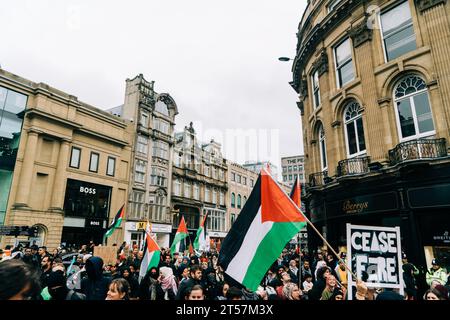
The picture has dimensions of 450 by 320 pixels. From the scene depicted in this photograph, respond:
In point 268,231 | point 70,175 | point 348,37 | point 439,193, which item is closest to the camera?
point 268,231

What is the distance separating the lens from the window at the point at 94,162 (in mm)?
29595

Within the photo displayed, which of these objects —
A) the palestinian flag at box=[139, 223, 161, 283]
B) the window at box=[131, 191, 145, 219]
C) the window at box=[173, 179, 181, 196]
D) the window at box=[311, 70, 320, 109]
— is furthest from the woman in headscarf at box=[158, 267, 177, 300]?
the window at box=[173, 179, 181, 196]

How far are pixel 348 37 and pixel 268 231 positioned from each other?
558 inches

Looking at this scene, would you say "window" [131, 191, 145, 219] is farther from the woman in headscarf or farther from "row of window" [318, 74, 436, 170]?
the woman in headscarf

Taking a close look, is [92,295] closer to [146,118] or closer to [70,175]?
[70,175]

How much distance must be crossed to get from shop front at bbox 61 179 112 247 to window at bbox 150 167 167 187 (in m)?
6.32

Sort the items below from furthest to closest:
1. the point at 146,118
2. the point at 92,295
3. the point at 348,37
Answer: the point at 146,118 < the point at 348,37 < the point at 92,295

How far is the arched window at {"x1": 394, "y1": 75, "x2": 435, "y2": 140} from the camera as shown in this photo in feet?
37.8

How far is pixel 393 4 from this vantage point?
13.0 metres

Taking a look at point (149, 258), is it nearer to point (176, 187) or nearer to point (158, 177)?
point (158, 177)

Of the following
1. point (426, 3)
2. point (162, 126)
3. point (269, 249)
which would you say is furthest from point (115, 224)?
point (162, 126)

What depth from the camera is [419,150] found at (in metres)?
10.9
